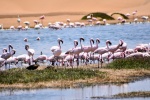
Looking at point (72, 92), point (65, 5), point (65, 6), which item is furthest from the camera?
point (65, 5)

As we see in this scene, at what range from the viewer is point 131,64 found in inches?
944

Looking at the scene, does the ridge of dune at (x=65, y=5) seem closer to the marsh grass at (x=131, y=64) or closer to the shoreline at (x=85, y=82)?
the marsh grass at (x=131, y=64)

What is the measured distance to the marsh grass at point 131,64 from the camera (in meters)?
23.7

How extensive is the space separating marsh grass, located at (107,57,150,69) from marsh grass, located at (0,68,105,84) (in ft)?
6.29

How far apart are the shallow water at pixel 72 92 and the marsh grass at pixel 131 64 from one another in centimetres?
325

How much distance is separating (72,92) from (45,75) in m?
2.51

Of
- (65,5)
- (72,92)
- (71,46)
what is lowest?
(65,5)

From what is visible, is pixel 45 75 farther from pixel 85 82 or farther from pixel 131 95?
pixel 131 95

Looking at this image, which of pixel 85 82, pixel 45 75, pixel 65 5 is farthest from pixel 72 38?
pixel 65 5

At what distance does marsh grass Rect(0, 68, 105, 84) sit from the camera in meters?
21.0

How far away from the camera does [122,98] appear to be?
17.6 metres

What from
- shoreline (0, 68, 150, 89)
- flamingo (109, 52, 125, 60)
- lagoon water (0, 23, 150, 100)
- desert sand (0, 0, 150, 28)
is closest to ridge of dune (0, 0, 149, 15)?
desert sand (0, 0, 150, 28)

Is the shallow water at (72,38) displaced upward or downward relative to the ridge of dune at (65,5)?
upward

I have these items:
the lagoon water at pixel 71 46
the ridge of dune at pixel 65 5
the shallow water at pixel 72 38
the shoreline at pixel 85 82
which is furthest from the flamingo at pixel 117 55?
the ridge of dune at pixel 65 5
